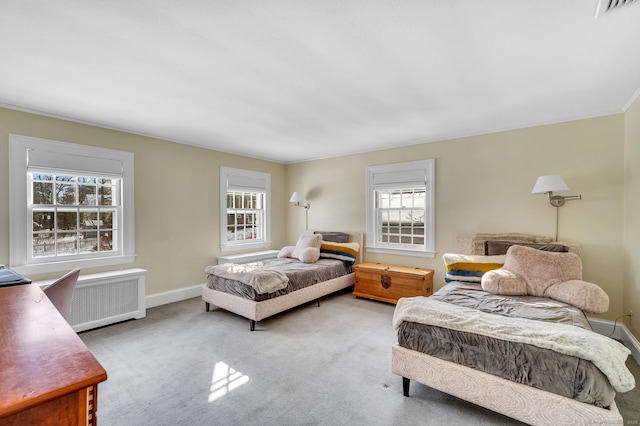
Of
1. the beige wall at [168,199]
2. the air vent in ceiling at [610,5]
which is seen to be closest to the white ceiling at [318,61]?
the air vent in ceiling at [610,5]

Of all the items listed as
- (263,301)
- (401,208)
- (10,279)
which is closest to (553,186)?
(401,208)

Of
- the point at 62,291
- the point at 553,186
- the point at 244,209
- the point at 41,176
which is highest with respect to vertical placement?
the point at 41,176

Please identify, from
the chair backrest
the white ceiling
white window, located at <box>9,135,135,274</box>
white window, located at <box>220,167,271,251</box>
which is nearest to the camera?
the white ceiling

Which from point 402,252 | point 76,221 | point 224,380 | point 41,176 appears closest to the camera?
point 224,380

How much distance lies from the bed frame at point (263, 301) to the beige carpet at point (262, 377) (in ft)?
0.53

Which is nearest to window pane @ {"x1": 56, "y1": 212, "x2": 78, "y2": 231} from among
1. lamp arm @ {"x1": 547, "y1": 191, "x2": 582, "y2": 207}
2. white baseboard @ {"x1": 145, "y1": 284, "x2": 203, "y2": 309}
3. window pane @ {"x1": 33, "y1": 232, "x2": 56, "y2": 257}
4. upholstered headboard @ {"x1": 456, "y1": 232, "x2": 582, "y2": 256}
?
window pane @ {"x1": 33, "y1": 232, "x2": 56, "y2": 257}

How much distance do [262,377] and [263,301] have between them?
3.47ft

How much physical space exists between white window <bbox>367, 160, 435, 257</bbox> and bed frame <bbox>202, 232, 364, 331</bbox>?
3.81 feet

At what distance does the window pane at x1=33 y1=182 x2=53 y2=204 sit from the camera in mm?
3297

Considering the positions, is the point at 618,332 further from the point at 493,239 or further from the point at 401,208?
the point at 401,208

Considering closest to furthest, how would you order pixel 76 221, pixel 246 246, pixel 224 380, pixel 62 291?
pixel 62 291 → pixel 224 380 → pixel 76 221 → pixel 246 246

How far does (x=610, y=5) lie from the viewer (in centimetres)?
158

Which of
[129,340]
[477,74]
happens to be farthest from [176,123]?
[477,74]

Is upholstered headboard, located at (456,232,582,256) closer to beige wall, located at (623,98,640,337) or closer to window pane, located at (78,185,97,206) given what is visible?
beige wall, located at (623,98,640,337)
